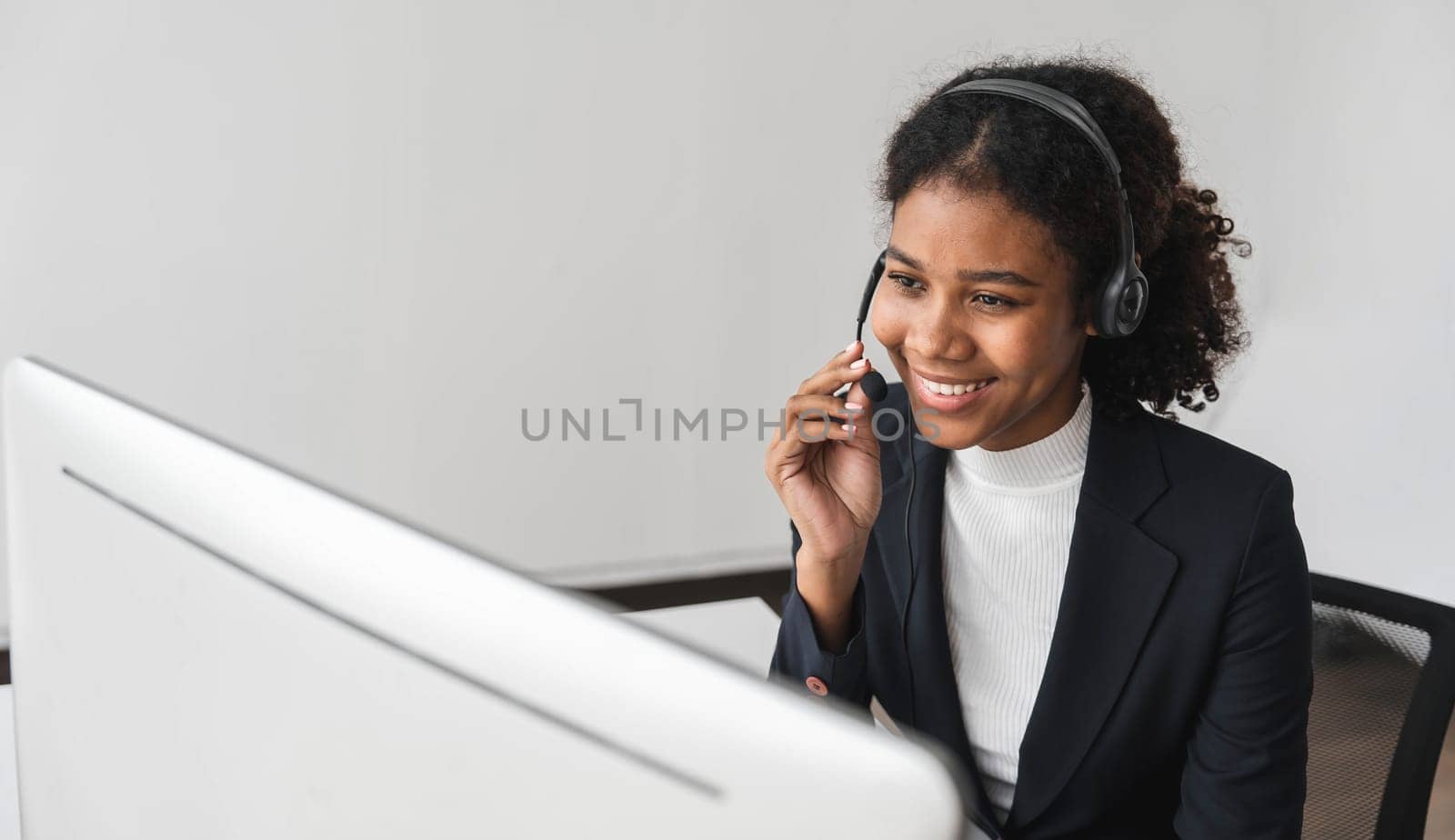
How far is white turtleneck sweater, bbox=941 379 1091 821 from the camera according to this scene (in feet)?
3.87

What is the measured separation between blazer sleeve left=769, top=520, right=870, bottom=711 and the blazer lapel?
17 cm

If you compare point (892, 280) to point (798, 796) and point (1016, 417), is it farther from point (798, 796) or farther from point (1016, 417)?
point (798, 796)

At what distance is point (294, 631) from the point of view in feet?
1.42

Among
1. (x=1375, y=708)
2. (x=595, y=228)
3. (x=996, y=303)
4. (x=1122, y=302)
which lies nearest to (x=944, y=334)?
(x=996, y=303)

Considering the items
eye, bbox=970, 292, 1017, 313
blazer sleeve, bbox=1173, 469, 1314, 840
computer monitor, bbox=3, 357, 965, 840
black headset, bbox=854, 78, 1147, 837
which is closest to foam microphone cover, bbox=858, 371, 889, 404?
black headset, bbox=854, 78, 1147, 837

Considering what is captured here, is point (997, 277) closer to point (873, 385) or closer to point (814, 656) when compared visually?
point (873, 385)

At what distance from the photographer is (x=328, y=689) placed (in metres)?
0.43

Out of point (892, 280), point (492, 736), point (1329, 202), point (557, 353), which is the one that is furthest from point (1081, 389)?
point (1329, 202)

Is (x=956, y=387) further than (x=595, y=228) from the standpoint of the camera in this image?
No

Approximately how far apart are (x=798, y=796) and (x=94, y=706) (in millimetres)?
358

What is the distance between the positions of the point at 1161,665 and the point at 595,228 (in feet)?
6.48

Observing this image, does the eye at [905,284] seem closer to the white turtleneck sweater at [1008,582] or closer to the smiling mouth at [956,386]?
the smiling mouth at [956,386]

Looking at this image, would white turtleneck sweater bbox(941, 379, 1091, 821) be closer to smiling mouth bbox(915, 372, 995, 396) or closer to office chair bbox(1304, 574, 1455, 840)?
smiling mouth bbox(915, 372, 995, 396)

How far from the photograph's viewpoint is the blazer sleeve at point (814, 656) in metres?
1.13
